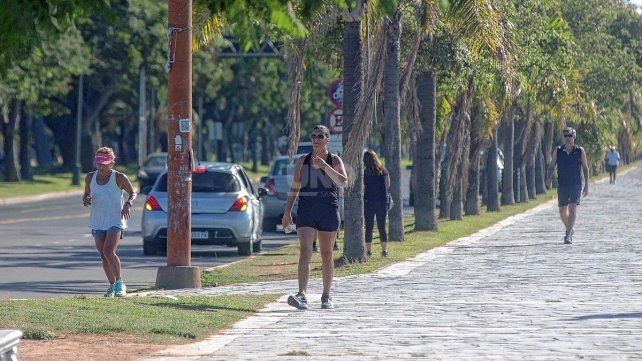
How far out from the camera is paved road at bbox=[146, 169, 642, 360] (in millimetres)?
11406

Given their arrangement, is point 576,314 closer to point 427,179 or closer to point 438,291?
point 438,291

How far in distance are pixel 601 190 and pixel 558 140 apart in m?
4.10

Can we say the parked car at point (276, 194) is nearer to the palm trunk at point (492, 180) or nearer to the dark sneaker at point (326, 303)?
the palm trunk at point (492, 180)

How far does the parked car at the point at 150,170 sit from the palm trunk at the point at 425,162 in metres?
27.5

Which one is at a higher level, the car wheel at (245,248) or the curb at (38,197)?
the curb at (38,197)

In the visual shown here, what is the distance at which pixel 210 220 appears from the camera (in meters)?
24.6

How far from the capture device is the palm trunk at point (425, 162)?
3042cm

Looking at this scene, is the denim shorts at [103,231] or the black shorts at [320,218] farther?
→ the denim shorts at [103,231]

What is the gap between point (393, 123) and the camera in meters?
25.8

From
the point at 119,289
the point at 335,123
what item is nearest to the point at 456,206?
the point at 335,123

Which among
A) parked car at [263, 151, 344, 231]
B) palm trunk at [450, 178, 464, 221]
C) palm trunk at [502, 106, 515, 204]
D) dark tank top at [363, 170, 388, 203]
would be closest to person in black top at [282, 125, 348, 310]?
dark tank top at [363, 170, 388, 203]

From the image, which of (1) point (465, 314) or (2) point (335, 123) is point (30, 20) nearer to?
(1) point (465, 314)

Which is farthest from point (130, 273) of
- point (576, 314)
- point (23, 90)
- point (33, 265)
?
Answer: point (23, 90)

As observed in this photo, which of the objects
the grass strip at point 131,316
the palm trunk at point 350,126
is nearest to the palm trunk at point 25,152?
the palm trunk at point 350,126
